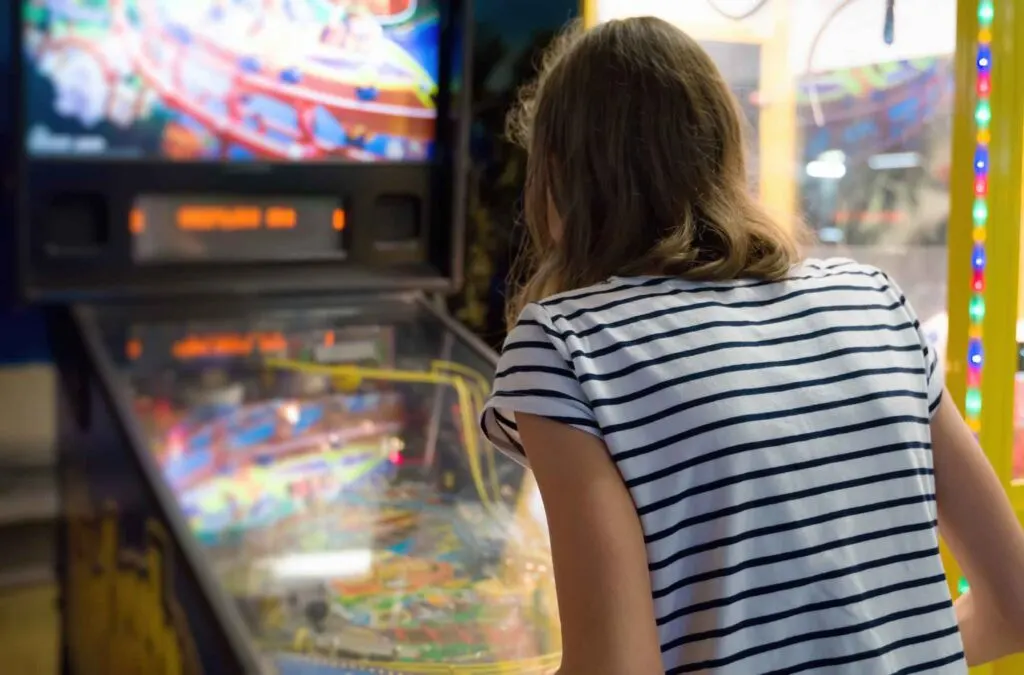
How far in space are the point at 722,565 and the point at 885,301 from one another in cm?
30

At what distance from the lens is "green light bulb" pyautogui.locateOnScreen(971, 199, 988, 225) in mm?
1806

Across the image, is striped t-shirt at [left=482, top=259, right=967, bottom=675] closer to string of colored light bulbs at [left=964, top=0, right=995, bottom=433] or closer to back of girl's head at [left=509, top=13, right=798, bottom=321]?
back of girl's head at [left=509, top=13, right=798, bottom=321]

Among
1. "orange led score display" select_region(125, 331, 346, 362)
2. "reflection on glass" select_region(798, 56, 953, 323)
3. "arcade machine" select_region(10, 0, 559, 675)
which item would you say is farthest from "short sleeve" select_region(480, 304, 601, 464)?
"reflection on glass" select_region(798, 56, 953, 323)

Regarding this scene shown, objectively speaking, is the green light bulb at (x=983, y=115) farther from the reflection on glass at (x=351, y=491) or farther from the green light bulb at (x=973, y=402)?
the reflection on glass at (x=351, y=491)

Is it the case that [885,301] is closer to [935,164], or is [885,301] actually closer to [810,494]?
[810,494]

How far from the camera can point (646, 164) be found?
92 cm

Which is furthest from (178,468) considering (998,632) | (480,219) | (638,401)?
(480,219)

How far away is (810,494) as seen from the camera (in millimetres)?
844

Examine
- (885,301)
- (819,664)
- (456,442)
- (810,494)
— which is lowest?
(456,442)

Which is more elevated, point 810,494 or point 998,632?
point 810,494

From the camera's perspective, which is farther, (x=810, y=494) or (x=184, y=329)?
(x=184, y=329)

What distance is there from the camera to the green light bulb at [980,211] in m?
1.81

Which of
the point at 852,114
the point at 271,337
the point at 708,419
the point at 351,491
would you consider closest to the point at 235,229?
the point at 271,337

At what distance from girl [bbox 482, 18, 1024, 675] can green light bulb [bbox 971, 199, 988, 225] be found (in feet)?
2.96
